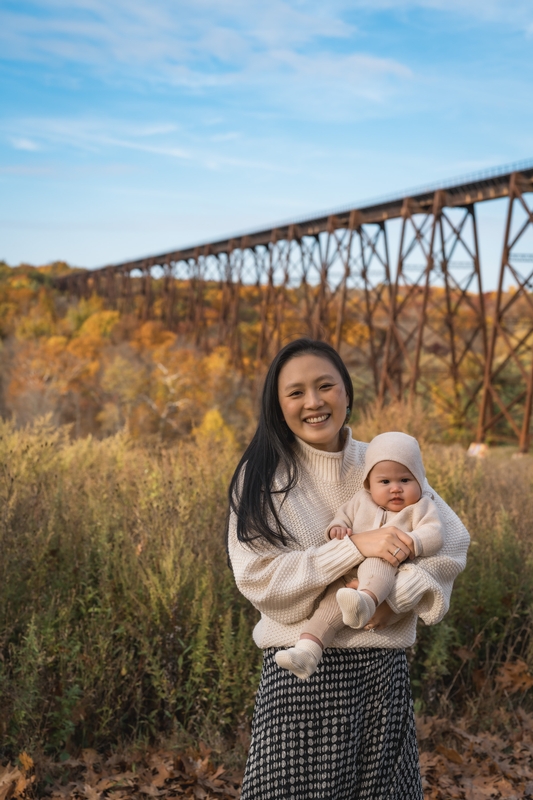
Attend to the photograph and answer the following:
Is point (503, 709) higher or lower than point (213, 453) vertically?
lower

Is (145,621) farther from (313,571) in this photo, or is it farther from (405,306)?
(405,306)

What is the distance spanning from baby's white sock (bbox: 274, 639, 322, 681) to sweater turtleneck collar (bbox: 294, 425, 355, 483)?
1.45 feet

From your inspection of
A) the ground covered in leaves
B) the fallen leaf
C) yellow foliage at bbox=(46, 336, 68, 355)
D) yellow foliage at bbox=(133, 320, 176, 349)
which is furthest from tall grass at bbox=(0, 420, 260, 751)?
yellow foliage at bbox=(133, 320, 176, 349)

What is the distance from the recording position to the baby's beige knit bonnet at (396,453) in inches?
73.4

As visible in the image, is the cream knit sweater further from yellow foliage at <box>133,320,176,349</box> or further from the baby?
yellow foliage at <box>133,320,176,349</box>

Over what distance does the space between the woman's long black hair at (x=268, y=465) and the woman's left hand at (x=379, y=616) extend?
0.20m

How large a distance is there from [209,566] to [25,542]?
2.91 ft

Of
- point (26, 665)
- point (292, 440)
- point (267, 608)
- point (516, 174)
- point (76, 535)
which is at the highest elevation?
point (516, 174)

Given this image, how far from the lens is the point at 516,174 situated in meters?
12.7

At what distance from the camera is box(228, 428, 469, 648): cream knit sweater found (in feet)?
5.77

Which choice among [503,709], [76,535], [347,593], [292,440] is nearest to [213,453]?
[76,535]

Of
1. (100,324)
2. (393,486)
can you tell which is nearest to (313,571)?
(393,486)

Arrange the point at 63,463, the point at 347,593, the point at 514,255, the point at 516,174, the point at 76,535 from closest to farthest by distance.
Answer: the point at 347,593 < the point at 76,535 < the point at 63,463 < the point at 516,174 < the point at 514,255

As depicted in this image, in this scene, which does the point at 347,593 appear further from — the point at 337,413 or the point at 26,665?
the point at 26,665
